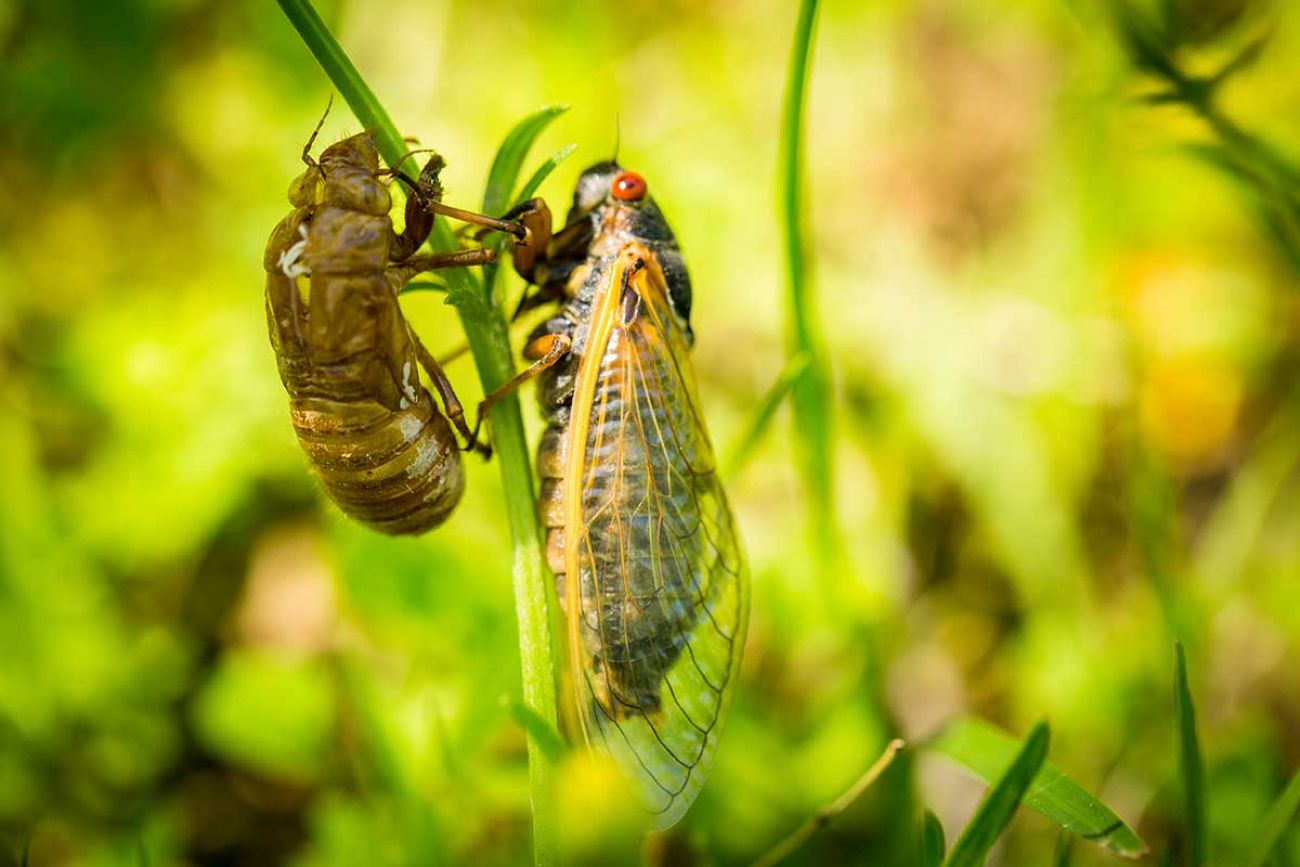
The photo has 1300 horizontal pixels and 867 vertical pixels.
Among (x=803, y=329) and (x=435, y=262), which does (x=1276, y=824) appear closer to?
(x=803, y=329)

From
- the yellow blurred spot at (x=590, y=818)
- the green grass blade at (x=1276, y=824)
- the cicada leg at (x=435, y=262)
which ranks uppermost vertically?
the cicada leg at (x=435, y=262)

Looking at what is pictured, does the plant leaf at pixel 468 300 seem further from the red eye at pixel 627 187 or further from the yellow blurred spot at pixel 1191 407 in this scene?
the yellow blurred spot at pixel 1191 407

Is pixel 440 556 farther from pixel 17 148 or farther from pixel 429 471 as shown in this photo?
pixel 17 148

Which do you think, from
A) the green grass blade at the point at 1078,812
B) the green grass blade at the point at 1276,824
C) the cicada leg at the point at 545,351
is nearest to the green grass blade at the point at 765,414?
the cicada leg at the point at 545,351

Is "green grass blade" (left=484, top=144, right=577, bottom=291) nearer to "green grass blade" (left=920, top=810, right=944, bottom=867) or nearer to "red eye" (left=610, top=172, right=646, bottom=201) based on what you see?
"red eye" (left=610, top=172, right=646, bottom=201)

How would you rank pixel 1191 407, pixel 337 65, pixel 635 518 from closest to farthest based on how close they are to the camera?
1. pixel 337 65
2. pixel 635 518
3. pixel 1191 407

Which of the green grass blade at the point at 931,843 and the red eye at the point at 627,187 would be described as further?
the red eye at the point at 627,187

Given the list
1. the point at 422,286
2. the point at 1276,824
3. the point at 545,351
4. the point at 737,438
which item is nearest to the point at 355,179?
the point at 422,286
